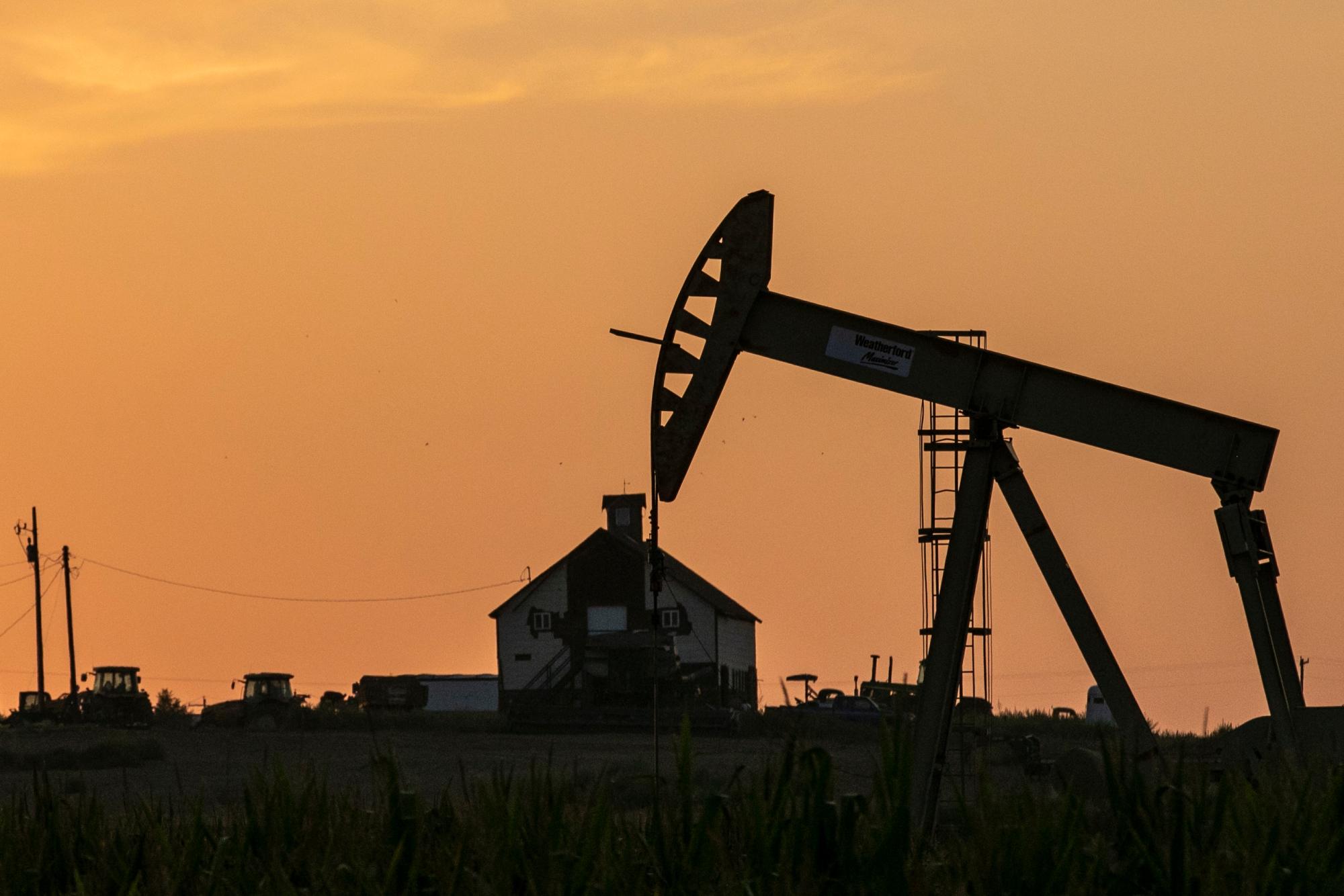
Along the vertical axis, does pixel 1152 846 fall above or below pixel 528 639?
below

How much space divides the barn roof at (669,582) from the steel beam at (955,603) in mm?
40285

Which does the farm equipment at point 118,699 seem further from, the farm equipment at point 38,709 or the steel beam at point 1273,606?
the steel beam at point 1273,606

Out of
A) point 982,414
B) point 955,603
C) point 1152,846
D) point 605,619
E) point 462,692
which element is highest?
point 605,619

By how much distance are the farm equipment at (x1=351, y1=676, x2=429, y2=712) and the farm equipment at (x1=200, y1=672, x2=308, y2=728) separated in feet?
31.9

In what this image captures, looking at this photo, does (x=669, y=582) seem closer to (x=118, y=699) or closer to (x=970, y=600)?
(x=118, y=699)

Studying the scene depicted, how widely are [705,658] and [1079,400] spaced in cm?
4109

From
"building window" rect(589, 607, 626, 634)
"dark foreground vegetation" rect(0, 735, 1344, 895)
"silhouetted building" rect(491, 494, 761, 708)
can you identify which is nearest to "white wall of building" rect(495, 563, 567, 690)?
"silhouetted building" rect(491, 494, 761, 708)

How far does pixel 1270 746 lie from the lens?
11.5m

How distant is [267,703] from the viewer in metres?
48.4

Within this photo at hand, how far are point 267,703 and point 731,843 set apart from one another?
144 feet

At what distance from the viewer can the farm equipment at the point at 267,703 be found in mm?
47875

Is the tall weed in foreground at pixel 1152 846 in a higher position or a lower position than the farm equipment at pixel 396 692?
lower

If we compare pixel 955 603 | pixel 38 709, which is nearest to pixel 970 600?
pixel 955 603

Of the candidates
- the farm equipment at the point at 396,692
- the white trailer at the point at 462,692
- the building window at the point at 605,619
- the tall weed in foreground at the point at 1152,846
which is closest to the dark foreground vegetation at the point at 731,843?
the tall weed in foreground at the point at 1152,846
